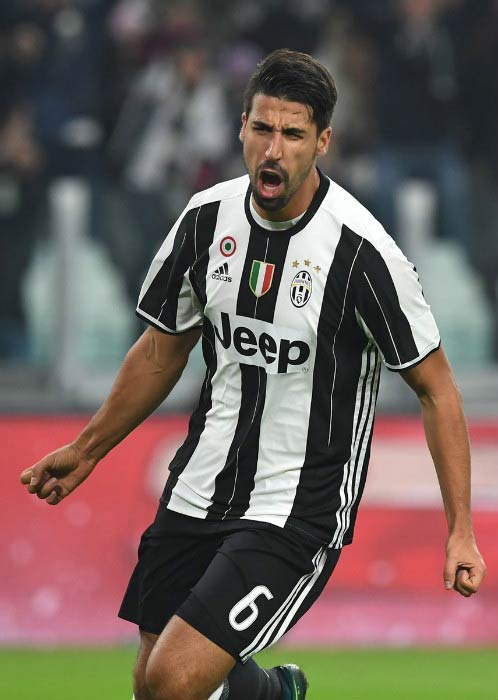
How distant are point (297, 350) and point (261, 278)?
0.23 metres

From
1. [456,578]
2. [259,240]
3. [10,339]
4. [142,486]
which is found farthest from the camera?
[10,339]

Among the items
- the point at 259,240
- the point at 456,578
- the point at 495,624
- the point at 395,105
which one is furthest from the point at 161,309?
the point at 395,105

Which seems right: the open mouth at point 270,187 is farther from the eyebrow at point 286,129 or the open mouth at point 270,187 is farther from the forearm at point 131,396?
the forearm at point 131,396

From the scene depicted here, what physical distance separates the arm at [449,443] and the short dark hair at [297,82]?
72 centimetres

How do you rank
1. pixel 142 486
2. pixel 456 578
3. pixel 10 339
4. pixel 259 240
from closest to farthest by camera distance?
pixel 456 578
pixel 259 240
pixel 142 486
pixel 10 339

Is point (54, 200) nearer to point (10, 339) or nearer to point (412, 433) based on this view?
point (10, 339)

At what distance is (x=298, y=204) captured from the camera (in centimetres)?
393

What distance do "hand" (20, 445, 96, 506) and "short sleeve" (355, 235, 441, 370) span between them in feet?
3.21

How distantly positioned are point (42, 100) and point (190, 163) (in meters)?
0.97

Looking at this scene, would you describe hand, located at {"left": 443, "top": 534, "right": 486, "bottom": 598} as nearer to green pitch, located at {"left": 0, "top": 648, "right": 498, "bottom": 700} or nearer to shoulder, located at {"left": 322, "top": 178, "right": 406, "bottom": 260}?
shoulder, located at {"left": 322, "top": 178, "right": 406, "bottom": 260}

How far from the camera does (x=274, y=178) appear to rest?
377cm

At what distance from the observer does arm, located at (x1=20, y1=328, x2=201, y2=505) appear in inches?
166

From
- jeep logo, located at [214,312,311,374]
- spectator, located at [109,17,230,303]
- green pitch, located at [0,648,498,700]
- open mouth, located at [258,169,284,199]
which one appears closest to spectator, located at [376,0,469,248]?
spectator, located at [109,17,230,303]

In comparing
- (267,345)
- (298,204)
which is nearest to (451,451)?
(267,345)
